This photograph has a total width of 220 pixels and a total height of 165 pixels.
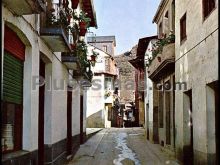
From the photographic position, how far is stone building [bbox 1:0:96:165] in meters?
6.91

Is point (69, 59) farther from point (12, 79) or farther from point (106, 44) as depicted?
point (106, 44)

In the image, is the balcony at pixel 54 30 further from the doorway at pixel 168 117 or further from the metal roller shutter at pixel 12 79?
the doorway at pixel 168 117

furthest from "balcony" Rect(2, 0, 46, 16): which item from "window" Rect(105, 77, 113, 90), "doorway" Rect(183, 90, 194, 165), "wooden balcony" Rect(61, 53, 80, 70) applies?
"window" Rect(105, 77, 113, 90)

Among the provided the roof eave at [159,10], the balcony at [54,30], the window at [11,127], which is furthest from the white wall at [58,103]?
the roof eave at [159,10]

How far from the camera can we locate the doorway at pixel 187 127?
44.2 feet

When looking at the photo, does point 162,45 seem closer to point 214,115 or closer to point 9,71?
point 214,115

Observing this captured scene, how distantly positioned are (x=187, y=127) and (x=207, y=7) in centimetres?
463

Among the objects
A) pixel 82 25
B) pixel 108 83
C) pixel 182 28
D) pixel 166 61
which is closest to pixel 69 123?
pixel 82 25

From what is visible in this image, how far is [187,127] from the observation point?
13711 mm

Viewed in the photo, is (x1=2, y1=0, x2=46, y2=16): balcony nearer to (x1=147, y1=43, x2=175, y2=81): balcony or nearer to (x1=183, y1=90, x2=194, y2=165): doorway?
(x1=183, y1=90, x2=194, y2=165): doorway

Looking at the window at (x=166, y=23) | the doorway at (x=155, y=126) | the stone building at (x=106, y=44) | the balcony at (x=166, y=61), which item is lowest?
the doorway at (x=155, y=126)

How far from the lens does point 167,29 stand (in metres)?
19.5

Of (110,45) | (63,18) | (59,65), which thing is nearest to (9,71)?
(63,18)

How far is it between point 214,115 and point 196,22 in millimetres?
2937
